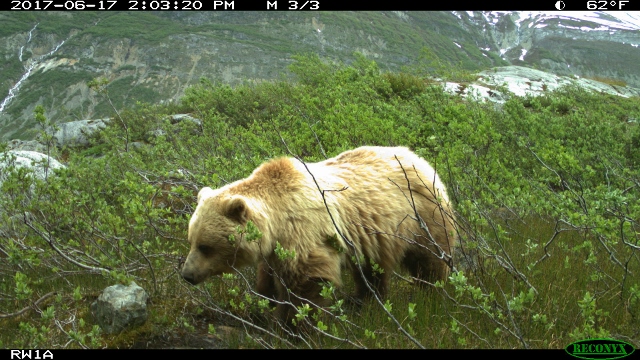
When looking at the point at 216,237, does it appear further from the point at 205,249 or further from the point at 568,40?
the point at 568,40

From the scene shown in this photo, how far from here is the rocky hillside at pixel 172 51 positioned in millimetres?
55844

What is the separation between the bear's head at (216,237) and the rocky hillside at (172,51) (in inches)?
1434

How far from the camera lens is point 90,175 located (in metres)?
6.66

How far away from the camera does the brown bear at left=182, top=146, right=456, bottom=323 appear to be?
3631mm

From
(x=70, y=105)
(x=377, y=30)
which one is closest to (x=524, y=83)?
(x=70, y=105)

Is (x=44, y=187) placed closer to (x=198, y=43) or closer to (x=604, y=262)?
(x=604, y=262)

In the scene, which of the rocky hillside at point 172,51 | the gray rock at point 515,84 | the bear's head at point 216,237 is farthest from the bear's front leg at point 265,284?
the rocky hillside at point 172,51

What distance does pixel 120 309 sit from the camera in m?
3.40

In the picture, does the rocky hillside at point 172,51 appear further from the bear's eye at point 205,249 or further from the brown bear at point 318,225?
the bear's eye at point 205,249

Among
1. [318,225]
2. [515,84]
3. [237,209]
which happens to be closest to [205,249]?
[237,209]

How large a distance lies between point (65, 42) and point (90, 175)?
75.1 metres

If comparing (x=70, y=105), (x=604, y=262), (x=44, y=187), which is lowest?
(x=70, y=105)

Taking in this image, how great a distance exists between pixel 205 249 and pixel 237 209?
1.41ft

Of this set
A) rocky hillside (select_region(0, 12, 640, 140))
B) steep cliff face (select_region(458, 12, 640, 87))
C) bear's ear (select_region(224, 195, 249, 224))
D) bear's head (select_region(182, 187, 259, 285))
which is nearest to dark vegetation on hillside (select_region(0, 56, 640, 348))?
bear's head (select_region(182, 187, 259, 285))
